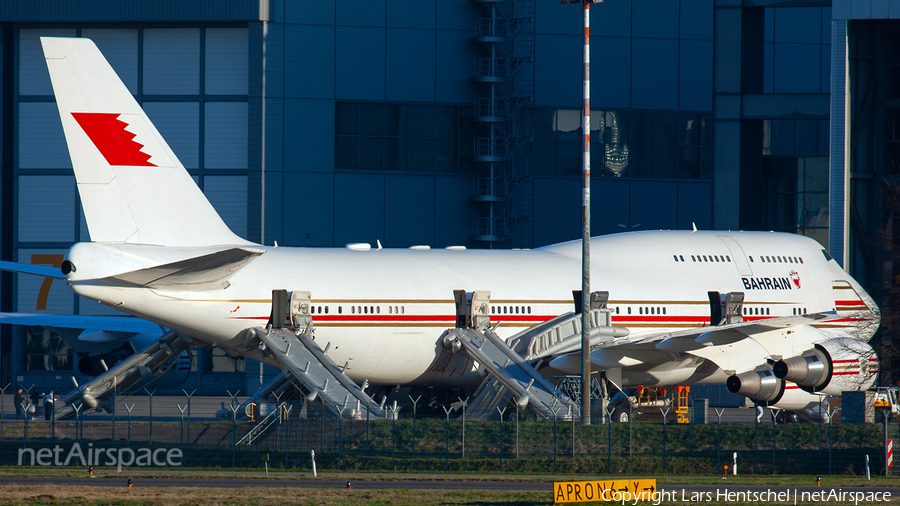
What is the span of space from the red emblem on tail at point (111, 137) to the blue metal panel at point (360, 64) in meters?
A: 26.4

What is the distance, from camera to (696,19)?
6100cm

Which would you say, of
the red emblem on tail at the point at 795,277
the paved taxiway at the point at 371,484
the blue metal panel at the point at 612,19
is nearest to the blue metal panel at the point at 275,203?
the blue metal panel at the point at 612,19

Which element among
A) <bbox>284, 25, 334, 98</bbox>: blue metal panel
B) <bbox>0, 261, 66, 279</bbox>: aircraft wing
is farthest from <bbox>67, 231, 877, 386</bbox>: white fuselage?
<bbox>284, 25, 334, 98</bbox>: blue metal panel

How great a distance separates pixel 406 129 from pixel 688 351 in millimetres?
26107

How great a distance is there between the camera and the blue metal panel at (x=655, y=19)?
198 ft

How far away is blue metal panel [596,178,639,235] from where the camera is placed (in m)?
60.3

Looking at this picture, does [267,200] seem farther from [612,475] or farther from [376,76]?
[612,475]

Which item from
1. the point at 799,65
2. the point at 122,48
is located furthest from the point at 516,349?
the point at 799,65

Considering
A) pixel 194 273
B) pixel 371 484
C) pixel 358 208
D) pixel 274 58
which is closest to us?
pixel 371 484

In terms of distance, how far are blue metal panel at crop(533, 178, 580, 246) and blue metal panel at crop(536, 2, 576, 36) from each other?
7766mm

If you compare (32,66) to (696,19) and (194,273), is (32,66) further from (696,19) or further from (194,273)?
(696,19)

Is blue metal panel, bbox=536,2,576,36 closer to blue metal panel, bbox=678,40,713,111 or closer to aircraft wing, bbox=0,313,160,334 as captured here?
blue metal panel, bbox=678,40,713,111

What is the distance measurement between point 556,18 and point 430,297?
97.8ft

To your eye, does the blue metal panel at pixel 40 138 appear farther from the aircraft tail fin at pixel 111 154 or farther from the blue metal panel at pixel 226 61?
the aircraft tail fin at pixel 111 154
